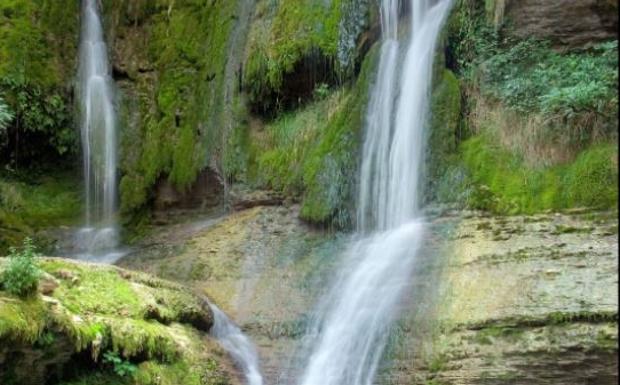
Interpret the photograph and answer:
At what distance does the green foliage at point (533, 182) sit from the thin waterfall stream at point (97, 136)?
650cm

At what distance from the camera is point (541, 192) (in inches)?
338

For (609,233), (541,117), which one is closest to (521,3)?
(541,117)

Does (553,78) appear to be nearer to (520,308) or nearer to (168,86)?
(520,308)

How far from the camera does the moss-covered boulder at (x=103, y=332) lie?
6164 mm

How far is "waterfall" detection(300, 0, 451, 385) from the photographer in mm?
7684

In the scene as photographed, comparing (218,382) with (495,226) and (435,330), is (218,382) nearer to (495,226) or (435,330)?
(435,330)

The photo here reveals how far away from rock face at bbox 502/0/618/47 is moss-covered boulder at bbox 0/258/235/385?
635 cm

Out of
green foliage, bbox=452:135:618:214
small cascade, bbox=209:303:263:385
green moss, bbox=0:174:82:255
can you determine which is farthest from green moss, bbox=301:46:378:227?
green moss, bbox=0:174:82:255

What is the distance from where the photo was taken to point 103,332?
6680 millimetres

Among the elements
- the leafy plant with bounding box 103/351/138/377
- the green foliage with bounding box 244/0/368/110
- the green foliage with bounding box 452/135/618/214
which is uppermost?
the green foliage with bounding box 244/0/368/110

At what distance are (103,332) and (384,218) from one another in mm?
4491

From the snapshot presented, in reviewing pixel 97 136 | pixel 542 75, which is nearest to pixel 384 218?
pixel 542 75

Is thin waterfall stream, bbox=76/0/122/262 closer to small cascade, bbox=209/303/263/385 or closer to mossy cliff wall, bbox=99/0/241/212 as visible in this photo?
mossy cliff wall, bbox=99/0/241/212

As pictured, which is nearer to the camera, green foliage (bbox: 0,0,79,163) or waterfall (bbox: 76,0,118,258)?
waterfall (bbox: 76,0,118,258)
